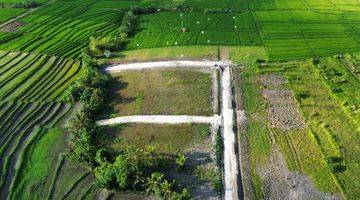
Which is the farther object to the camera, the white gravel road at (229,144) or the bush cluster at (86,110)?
the bush cluster at (86,110)

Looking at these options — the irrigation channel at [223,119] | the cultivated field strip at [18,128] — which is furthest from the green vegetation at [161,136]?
the cultivated field strip at [18,128]

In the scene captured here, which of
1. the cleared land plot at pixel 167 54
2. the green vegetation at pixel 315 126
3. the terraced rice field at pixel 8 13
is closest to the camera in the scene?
the green vegetation at pixel 315 126

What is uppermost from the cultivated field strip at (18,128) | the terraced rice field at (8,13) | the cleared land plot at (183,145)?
the terraced rice field at (8,13)

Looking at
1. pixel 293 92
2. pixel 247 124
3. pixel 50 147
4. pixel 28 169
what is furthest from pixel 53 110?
pixel 293 92

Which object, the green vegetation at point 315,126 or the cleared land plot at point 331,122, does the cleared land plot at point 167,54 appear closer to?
the green vegetation at point 315,126

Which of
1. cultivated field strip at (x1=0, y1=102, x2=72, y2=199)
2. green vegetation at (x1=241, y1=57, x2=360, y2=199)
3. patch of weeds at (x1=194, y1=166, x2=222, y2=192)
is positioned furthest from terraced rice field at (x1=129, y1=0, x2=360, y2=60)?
patch of weeds at (x1=194, y1=166, x2=222, y2=192)

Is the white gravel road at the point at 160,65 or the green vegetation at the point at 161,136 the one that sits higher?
the white gravel road at the point at 160,65
